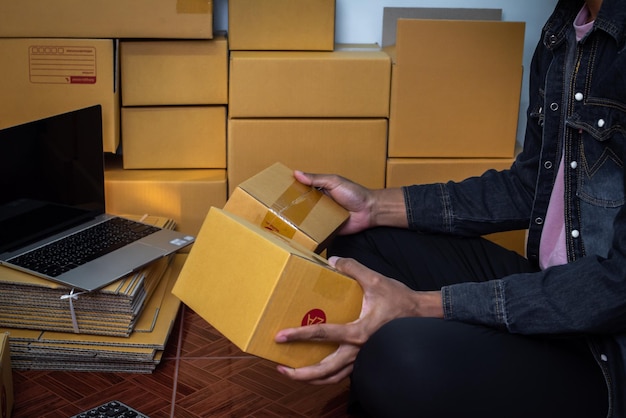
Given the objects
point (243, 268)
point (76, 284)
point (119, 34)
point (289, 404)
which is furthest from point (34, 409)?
point (119, 34)

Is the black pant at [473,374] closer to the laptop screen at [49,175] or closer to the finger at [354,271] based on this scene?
the finger at [354,271]

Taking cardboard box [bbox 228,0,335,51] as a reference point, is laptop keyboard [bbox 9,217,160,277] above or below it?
below

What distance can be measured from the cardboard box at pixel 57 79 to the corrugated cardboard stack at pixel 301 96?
1.06 feet

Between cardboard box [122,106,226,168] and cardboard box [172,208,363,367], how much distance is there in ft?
3.21

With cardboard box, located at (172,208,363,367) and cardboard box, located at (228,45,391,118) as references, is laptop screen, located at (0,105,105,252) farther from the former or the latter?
cardboard box, located at (172,208,363,367)

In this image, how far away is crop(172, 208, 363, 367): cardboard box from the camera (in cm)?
115

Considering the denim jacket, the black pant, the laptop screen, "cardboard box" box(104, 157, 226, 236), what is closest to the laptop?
the laptop screen

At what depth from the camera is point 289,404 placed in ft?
5.32

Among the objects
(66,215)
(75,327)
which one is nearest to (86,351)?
(75,327)

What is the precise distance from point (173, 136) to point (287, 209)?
77 cm

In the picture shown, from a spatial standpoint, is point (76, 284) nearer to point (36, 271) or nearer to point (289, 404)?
point (36, 271)

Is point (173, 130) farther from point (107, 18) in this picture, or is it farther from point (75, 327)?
point (75, 327)

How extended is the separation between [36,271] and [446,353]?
97 cm

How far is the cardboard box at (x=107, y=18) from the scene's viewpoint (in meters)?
2.01
